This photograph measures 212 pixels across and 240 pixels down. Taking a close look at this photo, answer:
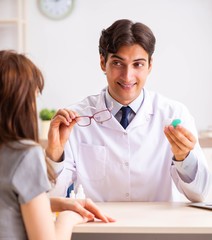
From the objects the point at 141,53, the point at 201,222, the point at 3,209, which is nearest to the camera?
the point at 3,209

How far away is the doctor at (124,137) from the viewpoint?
2.10m

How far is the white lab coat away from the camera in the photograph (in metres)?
2.11

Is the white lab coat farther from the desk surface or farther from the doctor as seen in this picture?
the desk surface

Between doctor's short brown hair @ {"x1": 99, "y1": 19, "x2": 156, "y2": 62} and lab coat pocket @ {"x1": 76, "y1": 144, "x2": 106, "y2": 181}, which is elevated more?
doctor's short brown hair @ {"x1": 99, "y1": 19, "x2": 156, "y2": 62}

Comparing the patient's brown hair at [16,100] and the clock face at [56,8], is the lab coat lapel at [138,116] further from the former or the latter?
the clock face at [56,8]

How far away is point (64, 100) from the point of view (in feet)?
13.7

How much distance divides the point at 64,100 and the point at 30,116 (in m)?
2.97

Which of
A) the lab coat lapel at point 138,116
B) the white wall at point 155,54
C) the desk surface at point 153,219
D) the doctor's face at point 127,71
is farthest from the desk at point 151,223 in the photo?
the white wall at point 155,54

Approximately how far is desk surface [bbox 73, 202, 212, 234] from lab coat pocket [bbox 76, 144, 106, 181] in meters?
0.28

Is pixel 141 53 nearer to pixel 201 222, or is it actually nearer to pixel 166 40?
pixel 201 222

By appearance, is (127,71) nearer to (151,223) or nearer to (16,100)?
(151,223)

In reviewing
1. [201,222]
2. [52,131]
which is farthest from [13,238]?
[52,131]

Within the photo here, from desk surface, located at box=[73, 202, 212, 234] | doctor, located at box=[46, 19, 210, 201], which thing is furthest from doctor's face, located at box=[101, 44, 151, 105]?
desk surface, located at box=[73, 202, 212, 234]

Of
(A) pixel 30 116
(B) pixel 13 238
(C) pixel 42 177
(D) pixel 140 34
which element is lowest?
(B) pixel 13 238
